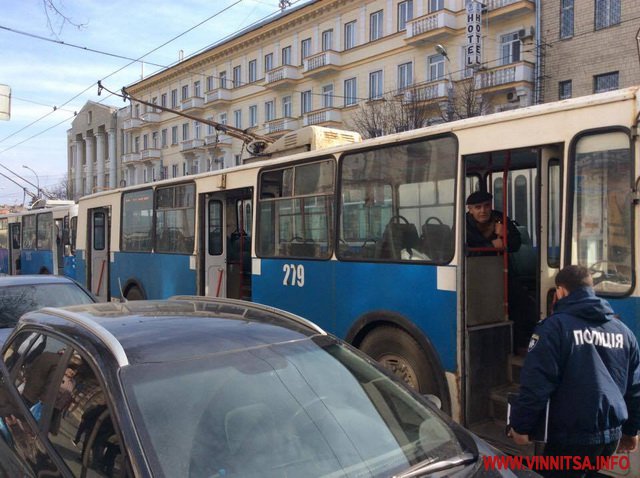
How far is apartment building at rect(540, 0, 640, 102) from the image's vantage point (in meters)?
20.7

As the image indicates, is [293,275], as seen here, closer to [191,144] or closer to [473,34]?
[473,34]

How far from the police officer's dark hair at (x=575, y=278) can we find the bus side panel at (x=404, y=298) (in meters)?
1.79

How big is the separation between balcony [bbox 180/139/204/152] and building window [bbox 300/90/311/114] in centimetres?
1231

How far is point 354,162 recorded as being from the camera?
237 inches

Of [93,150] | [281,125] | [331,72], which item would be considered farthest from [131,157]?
[331,72]

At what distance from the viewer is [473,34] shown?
969 inches

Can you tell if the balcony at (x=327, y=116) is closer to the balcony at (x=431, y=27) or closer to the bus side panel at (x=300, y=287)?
the balcony at (x=431, y=27)

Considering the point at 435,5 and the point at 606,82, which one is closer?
the point at 606,82

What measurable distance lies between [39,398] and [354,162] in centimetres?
401

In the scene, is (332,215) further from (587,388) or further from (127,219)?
(127,219)

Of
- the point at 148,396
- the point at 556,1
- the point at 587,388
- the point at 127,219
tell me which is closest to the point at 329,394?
the point at 148,396

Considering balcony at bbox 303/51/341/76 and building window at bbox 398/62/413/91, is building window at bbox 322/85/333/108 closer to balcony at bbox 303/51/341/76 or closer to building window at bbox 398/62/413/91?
balcony at bbox 303/51/341/76

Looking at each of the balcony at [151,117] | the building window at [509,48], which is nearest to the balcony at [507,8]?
the building window at [509,48]

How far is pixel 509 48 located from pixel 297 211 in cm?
2233
